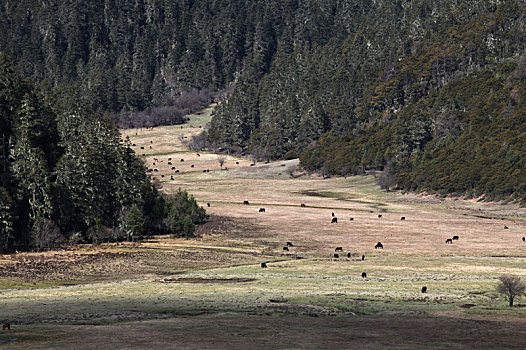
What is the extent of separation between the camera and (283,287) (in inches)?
1941

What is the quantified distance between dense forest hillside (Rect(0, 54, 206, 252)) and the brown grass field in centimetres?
376

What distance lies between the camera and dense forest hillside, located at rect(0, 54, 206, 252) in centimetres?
7606

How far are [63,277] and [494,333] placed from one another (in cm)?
3751

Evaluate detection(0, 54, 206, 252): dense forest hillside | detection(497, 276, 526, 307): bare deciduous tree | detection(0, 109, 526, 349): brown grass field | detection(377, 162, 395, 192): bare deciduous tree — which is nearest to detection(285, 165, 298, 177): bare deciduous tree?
detection(377, 162, 395, 192): bare deciduous tree

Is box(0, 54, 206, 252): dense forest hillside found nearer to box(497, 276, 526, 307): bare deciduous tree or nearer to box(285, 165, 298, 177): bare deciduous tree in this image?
box(497, 276, 526, 307): bare deciduous tree

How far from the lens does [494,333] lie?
32188 mm

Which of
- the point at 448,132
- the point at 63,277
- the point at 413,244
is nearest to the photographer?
the point at 63,277

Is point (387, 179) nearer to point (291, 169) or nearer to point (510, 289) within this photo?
point (291, 169)

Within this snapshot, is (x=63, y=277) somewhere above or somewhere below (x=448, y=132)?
below

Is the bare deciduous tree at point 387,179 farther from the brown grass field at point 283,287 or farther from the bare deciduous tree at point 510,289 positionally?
the bare deciduous tree at point 510,289

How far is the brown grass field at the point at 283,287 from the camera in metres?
31.2

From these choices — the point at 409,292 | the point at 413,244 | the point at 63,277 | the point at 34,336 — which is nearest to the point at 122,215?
the point at 63,277

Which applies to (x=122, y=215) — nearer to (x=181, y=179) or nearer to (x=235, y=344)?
(x=235, y=344)

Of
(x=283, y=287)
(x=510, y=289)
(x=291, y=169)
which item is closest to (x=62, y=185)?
(x=283, y=287)
